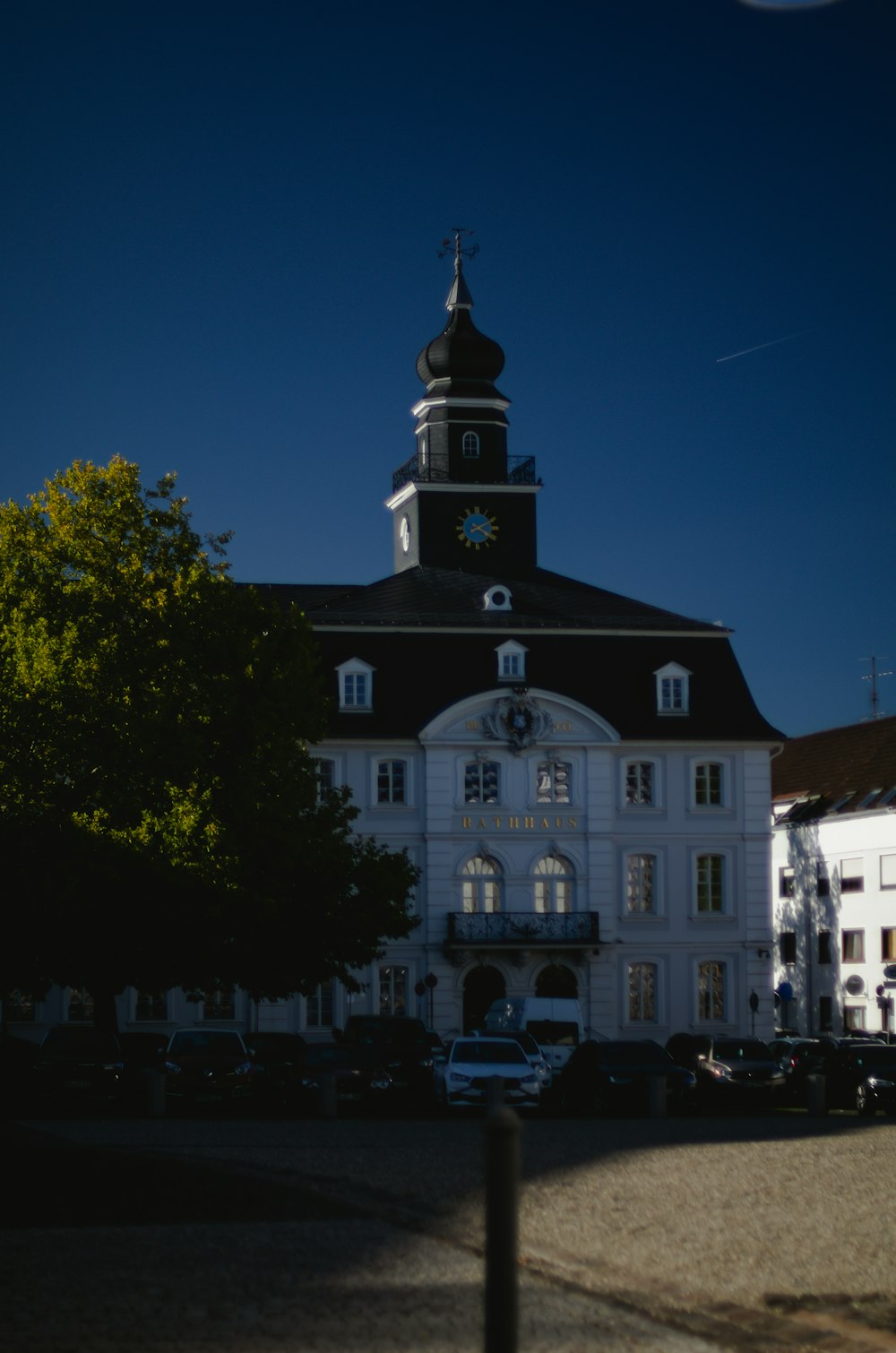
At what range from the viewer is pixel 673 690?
58.7m

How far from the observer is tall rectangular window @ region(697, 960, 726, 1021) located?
57594mm

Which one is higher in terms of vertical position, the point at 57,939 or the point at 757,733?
the point at 757,733

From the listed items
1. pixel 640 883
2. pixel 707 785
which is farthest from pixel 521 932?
pixel 707 785

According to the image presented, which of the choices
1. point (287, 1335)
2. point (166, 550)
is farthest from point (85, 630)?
point (287, 1335)

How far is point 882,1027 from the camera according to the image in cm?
6550

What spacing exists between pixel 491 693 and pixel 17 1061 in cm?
2028

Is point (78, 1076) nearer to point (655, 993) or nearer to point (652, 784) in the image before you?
point (655, 993)

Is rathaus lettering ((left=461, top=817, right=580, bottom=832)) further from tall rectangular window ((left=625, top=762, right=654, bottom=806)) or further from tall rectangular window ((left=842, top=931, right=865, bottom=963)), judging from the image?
tall rectangular window ((left=842, top=931, right=865, bottom=963))

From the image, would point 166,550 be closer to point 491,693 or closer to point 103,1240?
point 491,693

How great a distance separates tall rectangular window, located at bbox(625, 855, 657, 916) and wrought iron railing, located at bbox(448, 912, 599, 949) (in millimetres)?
1867

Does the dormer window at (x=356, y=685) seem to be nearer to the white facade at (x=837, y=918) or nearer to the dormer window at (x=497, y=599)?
the dormer window at (x=497, y=599)

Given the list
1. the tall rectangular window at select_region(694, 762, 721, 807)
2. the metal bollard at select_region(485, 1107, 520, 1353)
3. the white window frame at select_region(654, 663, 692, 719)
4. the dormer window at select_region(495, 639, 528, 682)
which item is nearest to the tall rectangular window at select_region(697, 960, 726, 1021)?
the tall rectangular window at select_region(694, 762, 721, 807)

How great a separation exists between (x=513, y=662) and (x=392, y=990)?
10252mm

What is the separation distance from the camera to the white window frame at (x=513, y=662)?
5725cm
